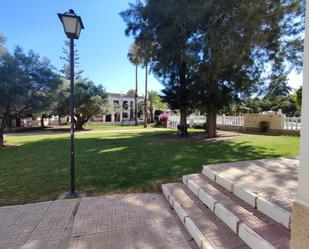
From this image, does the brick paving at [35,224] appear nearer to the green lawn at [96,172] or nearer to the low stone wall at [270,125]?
the green lawn at [96,172]

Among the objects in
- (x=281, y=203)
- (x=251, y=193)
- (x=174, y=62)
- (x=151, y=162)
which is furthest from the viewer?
(x=174, y=62)

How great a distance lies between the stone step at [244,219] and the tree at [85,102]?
23.3 metres

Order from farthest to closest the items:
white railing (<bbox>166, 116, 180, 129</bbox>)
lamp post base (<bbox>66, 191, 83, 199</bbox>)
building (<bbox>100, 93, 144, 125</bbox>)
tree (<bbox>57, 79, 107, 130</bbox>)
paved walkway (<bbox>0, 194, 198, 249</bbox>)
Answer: building (<bbox>100, 93, 144, 125</bbox>) → tree (<bbox>57, 79, 107, 130</bbox>) → white railing (<bbox>166, 116, 180, 129</bbox>) → lamp post base (<bbox>66, 191, 83, 199</bbox>) → paved walkway (<bbox>0, 194, 198, 249</bbox>)

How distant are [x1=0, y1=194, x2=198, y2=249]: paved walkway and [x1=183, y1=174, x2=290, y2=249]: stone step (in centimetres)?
56

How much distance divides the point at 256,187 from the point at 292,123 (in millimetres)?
10585

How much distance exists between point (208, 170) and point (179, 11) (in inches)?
252

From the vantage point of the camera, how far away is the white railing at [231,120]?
15.9 meters

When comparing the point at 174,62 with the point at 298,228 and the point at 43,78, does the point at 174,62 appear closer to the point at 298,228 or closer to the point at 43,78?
the point at 43,78

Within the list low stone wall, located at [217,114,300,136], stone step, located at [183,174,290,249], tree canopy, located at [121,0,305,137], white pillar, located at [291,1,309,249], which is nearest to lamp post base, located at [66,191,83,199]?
stone step, located at [183,174,290,249]

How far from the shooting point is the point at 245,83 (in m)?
10.7

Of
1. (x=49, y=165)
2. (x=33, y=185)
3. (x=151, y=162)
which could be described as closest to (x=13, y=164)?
(x=49, y=165)

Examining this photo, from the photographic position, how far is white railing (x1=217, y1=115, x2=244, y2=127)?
15.9 metres

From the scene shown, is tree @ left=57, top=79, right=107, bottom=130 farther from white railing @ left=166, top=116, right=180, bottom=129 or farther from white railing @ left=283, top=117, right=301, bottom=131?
white railing @ left=283, top=117, right=301, bottom=131

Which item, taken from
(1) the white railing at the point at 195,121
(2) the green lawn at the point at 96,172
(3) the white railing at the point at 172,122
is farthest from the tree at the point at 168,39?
(3) the white railing at the point at 172,122
